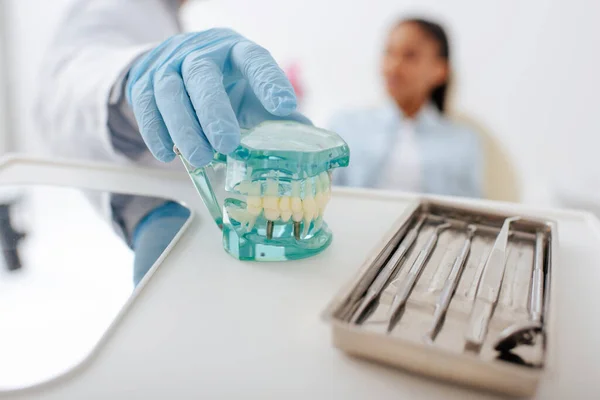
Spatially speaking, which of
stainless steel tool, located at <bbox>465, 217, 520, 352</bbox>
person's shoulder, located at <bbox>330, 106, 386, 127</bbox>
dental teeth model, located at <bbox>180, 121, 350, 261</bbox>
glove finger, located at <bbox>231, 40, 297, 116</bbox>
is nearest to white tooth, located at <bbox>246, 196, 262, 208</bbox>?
dental teeth model, located at <bbox>180, 121, 350, 261</bbox>

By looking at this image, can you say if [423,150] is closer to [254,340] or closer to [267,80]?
[267,80]

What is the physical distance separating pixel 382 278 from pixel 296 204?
0.13m

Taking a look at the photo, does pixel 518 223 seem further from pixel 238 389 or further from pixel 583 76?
pixel 583 76

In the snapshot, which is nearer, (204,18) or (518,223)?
(518,223)

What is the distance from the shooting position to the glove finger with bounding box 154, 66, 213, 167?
24.1 inches

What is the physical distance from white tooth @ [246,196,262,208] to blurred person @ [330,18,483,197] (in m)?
1.27

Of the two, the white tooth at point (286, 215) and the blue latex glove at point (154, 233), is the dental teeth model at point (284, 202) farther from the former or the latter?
the blue latex glove at point (154, 233)

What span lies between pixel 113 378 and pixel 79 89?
0.69 m

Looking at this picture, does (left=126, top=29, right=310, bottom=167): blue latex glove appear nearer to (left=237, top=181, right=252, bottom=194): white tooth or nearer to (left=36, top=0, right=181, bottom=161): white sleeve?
(left=237, top=181, right=252, bottom=194): white tooth

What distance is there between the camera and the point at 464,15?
6.11ft

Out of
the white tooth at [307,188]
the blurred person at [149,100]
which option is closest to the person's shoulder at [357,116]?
the blurred person at [149,100]

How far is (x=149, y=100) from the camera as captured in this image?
0.69 meters

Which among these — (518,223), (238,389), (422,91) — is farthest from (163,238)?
(422,91)

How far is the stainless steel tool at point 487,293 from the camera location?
0.44 m
